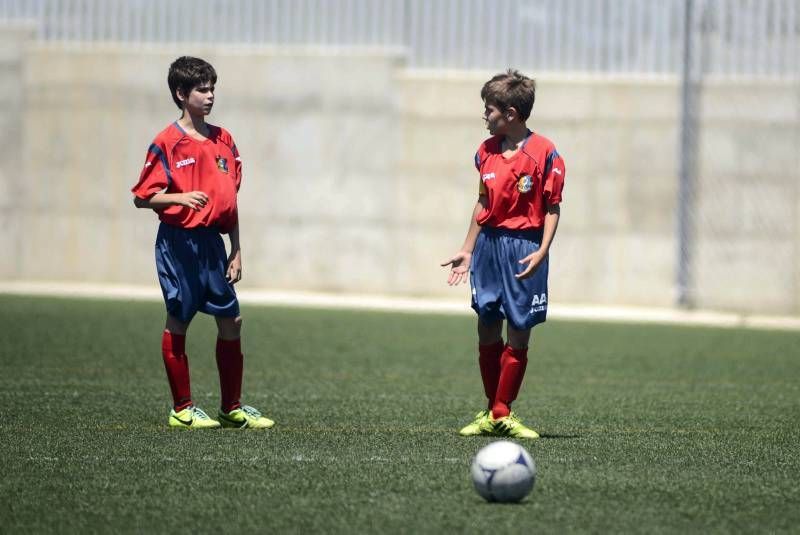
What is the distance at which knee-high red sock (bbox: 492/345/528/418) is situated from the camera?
7.14 metres

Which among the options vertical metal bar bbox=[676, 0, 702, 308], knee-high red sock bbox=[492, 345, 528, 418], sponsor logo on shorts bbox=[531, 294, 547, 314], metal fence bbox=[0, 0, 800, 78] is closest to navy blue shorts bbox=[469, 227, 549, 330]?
sponsor logo on shorts bbox=[531, 294, 547, 314]

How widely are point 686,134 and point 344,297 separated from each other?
455cm

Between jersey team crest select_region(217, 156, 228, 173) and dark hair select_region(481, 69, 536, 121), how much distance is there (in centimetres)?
133

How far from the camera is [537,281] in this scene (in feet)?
23.5

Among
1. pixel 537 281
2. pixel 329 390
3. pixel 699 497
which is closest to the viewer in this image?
pixel 699 497

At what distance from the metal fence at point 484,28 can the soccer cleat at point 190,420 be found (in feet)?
38.2

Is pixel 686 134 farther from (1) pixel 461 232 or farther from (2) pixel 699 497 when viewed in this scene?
(2) pixel 699 497

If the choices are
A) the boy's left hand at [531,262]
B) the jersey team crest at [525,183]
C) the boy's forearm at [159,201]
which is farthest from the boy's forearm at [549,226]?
the boy's forearm at [159,201]

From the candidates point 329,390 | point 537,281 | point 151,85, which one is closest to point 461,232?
point 151,85

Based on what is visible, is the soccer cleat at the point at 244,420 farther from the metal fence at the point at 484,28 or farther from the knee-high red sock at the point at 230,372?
the metal fence at the point at 484,28

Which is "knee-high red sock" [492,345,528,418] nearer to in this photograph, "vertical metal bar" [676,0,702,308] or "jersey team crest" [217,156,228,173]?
"jersey team crest" [217,156,228,173]

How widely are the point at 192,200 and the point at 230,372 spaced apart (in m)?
0.94

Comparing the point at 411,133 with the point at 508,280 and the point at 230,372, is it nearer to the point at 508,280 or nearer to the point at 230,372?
the point at 230,372

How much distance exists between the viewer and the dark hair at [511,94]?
23.5 feet
